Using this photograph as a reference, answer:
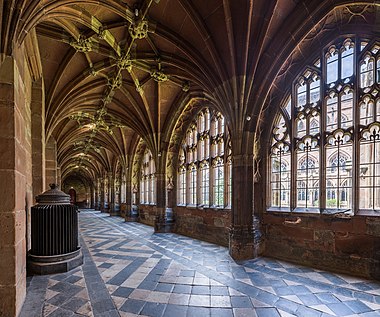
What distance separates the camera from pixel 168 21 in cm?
612

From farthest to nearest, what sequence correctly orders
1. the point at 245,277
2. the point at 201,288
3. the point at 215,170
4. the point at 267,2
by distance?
the point at 215,170 < the point at 267,2 < the point at 245,277 < the point at 201,288

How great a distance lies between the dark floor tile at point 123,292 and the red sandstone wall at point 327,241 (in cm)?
401

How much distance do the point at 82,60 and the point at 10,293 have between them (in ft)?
23.1

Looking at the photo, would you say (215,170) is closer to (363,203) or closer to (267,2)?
(363,203)

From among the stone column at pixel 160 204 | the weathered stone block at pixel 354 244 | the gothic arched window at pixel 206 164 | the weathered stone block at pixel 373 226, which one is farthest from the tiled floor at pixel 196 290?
the stone column at pixel 160 204

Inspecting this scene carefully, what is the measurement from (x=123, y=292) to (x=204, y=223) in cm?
511

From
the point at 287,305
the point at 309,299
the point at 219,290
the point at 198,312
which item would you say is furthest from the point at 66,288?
the point at 309,299

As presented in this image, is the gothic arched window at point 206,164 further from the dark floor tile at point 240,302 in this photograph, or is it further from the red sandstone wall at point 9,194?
the red sandstone wall at point 9,194

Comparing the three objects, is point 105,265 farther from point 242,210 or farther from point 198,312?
point 242,210

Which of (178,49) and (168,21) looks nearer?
(168,21)

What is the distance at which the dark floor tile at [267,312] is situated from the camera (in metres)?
3.30

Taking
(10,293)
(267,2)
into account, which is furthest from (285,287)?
(267,2)

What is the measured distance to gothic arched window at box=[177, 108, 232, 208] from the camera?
8.36 metres

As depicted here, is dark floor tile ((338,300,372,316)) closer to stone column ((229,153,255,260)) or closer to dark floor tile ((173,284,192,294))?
dark floor tile ((173,284,192,294))
